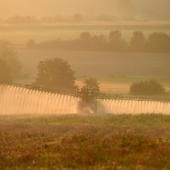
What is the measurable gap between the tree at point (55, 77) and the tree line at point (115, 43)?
1220 centimetres

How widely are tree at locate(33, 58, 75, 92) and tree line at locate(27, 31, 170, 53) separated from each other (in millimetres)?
12196

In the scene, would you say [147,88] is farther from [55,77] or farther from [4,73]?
[4,73]

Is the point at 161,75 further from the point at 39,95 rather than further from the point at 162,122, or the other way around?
the point at 162,122

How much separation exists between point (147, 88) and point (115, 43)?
19.8 m

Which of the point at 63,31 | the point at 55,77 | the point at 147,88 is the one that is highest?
the point at 63,31

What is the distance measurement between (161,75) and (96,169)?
2061 inches

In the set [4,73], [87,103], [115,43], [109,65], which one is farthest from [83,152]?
[115,43]

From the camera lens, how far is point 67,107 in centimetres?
4528

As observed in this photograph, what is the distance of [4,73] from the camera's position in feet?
188

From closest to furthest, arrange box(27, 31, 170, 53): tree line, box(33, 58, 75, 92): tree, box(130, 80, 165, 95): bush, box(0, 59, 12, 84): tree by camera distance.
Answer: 1. box(130, 80, 165, 95): bush
2. box(33, 58, 75, 92): tree
3. box(0, 59, 12, 84): tree
4. box(27, 31, 170, 53): tree line

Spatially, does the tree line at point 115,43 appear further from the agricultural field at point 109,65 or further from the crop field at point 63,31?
the crop field at point 63,31

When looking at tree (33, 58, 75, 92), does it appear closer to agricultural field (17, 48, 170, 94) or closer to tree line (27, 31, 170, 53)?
agricultural field (17, 48, 170, 94)

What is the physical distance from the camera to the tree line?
229 ft

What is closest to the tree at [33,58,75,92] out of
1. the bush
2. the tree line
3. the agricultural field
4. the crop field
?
the agricultural field
